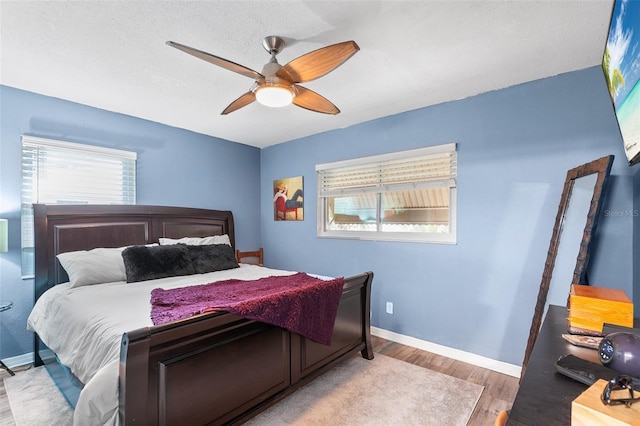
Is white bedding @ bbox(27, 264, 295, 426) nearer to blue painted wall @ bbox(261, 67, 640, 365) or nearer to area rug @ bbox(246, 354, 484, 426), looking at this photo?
area rug @ bbox(246, 354, 484, 426)

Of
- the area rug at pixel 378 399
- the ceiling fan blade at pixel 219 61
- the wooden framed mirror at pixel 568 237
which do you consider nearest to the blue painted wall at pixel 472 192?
the wooden framed mirror at pixel 568 237

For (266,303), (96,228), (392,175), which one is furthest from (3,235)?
(392,175)

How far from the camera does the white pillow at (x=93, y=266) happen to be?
103 inches

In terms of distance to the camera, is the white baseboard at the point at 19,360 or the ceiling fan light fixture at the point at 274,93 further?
the white baseboard at the point at 19,360

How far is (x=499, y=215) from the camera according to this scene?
2.73 metres

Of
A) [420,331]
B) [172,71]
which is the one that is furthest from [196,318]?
[420,331]

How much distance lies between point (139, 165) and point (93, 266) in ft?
4.28

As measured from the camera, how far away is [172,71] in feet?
7.88

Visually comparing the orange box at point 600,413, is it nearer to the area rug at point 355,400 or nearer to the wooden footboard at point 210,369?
the wooden footboard at point 210,369

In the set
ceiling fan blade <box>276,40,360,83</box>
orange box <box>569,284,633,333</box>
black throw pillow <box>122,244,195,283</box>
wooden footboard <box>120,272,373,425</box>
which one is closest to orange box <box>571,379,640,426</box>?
orange box <box>569,284,633,333</box>

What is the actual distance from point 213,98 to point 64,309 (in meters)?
2.09

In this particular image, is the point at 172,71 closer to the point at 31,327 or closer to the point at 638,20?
the point at 31,327

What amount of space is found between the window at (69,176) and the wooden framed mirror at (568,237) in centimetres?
406

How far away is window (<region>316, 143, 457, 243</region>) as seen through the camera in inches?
122
